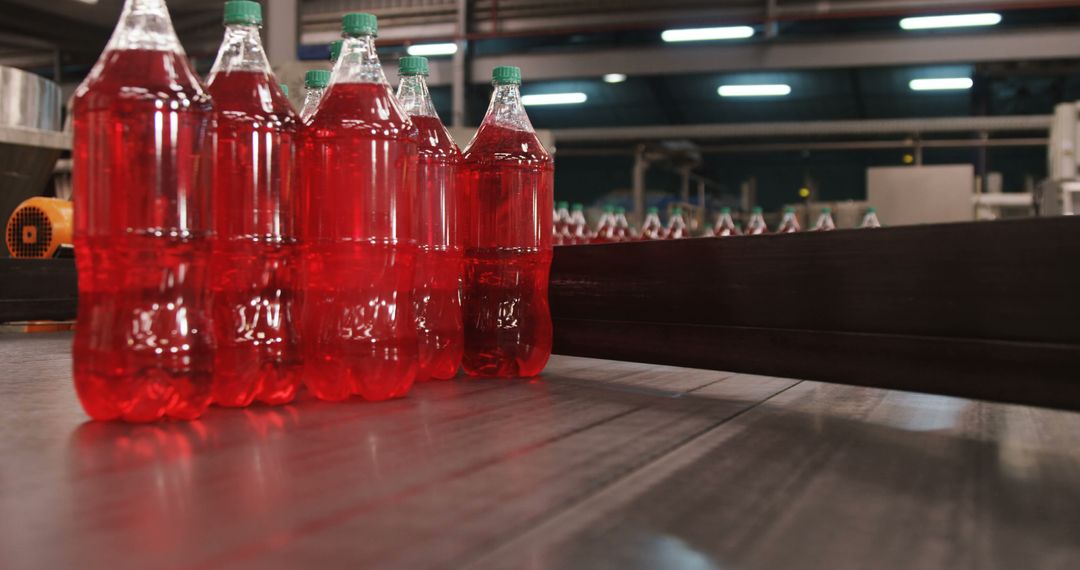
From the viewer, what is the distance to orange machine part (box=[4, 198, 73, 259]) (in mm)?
3314

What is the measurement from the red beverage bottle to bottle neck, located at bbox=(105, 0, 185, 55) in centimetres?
12

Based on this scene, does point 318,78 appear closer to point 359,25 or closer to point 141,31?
point 359,25

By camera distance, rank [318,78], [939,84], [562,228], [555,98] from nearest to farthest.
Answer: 1. [318,78]
2. [562,228]
3. [939,84]
4. [555,98]

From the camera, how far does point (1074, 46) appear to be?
607 cm

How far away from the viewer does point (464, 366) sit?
5.57ft

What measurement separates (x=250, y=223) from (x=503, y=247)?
0.55m

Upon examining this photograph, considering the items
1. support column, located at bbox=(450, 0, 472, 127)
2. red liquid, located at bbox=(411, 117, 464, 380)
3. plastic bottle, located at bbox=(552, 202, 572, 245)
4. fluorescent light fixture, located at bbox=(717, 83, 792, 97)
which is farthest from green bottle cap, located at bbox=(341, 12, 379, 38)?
fluorescent light fixture, located at bbox=(717, 83, 792, 97)

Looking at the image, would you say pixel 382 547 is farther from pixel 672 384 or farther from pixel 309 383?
pixel 672 384

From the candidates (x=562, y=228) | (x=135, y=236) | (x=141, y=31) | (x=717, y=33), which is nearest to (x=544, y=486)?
(x=135, y=236)

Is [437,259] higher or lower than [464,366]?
higher

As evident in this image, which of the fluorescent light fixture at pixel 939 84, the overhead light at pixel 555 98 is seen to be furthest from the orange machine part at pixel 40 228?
the fluorescent light fixture at pixel 939 84

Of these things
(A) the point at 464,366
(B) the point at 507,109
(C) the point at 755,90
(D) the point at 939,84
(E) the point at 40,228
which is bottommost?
(A) the point at 464,366

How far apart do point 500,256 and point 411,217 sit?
0.27m

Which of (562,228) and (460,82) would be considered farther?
(460,82)
